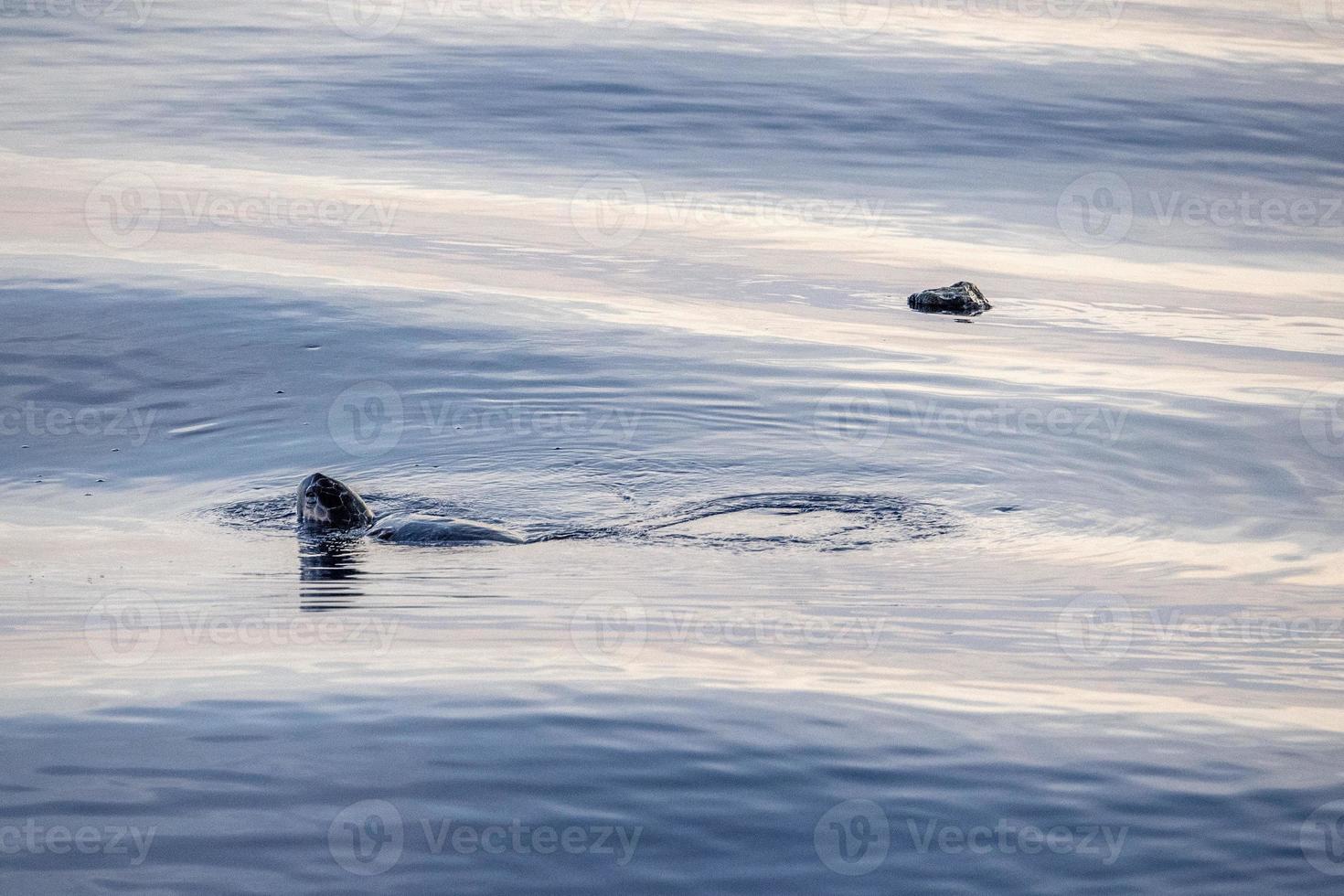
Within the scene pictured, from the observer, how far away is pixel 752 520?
34.7ft

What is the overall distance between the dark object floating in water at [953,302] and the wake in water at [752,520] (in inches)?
260

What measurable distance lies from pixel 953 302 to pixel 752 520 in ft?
24.3

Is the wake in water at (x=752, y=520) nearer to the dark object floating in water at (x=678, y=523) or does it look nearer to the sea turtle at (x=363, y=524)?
the dark object floating in water at (x=678, y=523)

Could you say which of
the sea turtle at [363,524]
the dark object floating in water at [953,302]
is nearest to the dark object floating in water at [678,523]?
the sea turtle at [363,524]

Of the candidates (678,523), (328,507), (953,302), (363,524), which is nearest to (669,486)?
(678,523)

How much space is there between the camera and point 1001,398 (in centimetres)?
1378

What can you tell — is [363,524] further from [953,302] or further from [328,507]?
[953,302]

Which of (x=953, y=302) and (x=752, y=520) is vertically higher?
(x=953, y=302)

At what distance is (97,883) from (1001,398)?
388 inches

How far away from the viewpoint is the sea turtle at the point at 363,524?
10164 millimetres

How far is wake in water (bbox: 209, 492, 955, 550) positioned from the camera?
1016 centimetres

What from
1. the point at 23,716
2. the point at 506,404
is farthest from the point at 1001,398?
the point at 23,716

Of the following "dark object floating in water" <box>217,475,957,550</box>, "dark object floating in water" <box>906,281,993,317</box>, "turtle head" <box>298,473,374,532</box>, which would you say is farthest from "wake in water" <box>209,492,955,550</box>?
"dark object floating in water" <box>906,281,993,317</box>

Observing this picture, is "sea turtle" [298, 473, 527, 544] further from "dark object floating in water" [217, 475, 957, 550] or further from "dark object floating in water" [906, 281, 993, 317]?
"dark object floating in water" [906, 281, 993, 317]
